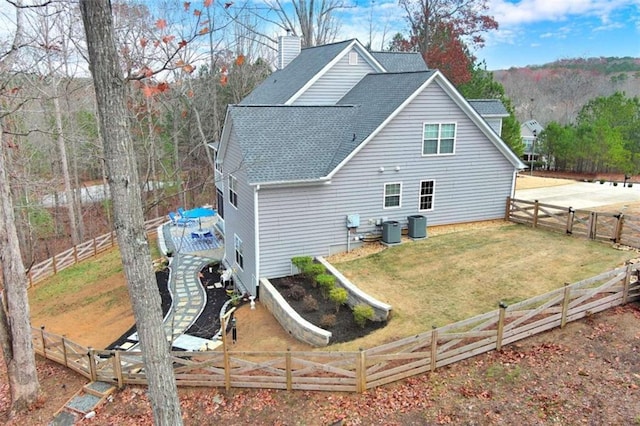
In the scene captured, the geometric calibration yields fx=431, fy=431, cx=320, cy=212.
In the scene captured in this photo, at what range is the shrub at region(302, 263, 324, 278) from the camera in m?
13.9

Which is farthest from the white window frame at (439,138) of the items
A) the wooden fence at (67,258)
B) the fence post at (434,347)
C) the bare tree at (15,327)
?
the wooden fence at (67,258)

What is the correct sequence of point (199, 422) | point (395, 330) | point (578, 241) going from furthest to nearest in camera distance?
1. point (578, 241)
2. point (395, 330)
3. point (199, 422)

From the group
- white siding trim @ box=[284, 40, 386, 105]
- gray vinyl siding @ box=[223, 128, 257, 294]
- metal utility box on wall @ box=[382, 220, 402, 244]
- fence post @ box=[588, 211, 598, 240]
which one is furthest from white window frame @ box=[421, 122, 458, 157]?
gray vinyl siding @ box=[223, 128, 257, 294]

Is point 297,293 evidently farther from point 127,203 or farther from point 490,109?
point 490,109

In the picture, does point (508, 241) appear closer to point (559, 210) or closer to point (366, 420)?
point (559, 210)

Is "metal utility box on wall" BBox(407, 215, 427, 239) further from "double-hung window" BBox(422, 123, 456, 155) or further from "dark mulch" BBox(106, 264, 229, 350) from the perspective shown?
"dark mulch" BBox(106, 264, 229, 350)

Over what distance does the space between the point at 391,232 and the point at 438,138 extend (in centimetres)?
412

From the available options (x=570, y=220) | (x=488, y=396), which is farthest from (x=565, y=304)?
(x=570, y=220)

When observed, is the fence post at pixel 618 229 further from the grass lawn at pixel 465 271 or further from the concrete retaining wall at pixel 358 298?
the concrete retaining wall at pixel 358 298

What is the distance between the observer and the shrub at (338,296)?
1198 centimetres

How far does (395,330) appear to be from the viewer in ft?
34.0

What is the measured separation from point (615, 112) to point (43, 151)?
4258 cm

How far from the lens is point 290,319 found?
460 inches

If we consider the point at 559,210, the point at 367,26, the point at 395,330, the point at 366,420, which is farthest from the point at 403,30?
the point at 366,420
